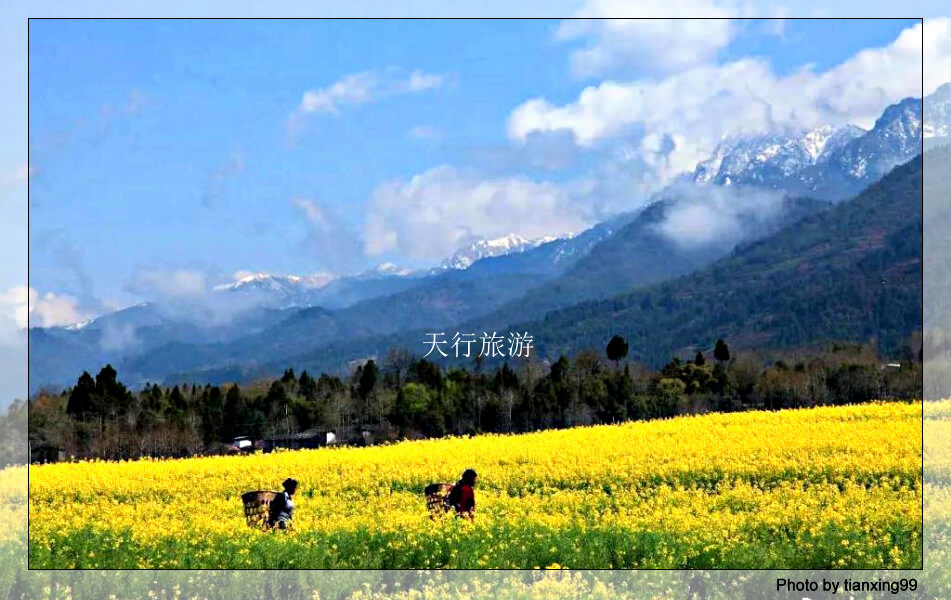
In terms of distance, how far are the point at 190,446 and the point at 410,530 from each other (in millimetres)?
9436

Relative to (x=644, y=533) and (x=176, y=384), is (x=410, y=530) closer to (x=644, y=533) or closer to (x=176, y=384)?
(x=644, y=533)

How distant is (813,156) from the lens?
9319 centimetres

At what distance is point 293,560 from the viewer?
13.8 meters

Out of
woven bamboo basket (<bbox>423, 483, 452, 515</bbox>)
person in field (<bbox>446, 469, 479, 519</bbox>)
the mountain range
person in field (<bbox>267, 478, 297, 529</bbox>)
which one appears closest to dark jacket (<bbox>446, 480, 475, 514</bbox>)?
person in field (<bbox>446, 469, 479, 519</bbox>)

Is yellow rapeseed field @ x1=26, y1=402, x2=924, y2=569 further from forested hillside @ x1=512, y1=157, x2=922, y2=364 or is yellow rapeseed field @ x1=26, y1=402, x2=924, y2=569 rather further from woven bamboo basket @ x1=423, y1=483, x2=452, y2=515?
forested hillside @ x1=512, y1=157, x2=922, y2=364

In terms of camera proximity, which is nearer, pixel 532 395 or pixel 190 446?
pixel 190 446

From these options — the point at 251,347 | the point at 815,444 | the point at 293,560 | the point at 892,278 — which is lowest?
the point at 293,560

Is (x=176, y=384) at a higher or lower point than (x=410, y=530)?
higher

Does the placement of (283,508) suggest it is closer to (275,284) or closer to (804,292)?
(275,284)

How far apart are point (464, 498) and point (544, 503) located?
5.36 feet

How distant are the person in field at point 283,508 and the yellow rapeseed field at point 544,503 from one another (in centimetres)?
27

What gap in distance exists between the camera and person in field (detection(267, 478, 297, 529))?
601 inches

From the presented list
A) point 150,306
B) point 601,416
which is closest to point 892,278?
point 601,416

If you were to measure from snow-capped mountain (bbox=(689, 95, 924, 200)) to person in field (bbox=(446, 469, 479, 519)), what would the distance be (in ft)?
26.9
